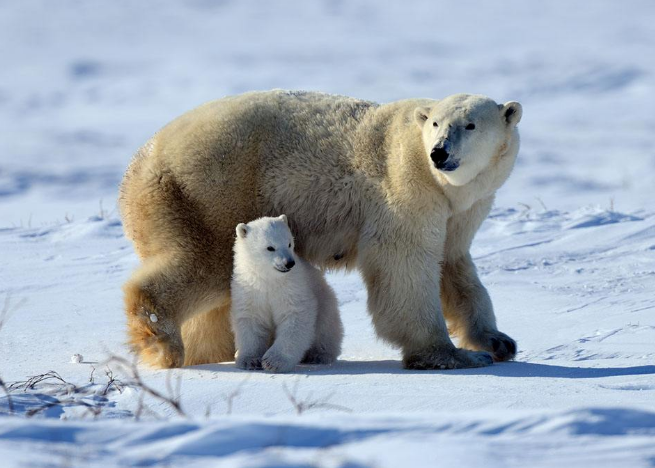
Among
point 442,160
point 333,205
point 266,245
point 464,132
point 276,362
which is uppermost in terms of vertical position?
point 464,132

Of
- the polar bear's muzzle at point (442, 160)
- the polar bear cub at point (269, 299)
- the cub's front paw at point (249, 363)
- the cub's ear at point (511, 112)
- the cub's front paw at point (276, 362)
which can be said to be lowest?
the cub's front paw at point (249, 363)

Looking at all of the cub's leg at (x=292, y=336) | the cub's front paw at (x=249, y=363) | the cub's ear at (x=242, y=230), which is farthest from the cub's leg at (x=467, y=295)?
the cub's front paw at (x=249, y=363)

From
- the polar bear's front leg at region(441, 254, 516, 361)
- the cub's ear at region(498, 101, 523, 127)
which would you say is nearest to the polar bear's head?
the cub's ear at region(498, 101, 523, 127)

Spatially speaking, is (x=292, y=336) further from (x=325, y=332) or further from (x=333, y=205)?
(x=333, y=205)

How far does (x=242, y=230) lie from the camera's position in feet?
16.9

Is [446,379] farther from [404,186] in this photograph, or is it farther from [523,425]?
[523,425]

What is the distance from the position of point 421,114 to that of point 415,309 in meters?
A: 1.05

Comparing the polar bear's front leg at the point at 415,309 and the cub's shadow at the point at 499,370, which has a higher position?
the polar bear's front leg at the point at 415,309

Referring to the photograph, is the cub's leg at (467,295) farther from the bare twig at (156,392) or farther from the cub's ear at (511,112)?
the bare twig at (156,392)

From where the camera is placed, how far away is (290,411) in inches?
146

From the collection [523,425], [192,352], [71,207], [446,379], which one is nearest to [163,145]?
[192,352]

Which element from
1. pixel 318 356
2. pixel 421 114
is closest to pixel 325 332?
pixel 318 356

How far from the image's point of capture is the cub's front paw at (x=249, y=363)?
199 inches

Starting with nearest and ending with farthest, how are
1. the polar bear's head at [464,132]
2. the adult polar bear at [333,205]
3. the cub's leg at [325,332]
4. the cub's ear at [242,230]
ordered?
the polar bear's head at [464,132]
the cub's ear at [242,230]
the adult polar bear at [333,205]
the cub's leg at [325,332]
